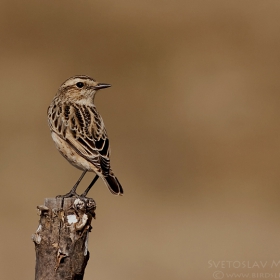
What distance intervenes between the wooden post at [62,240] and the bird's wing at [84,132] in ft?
5.46

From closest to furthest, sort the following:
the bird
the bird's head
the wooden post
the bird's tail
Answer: the wooden post < the bird's tail < the bird < the bird's head

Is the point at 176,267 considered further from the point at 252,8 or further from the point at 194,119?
the point at 252,8

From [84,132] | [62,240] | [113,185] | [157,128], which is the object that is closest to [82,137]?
[84,132]

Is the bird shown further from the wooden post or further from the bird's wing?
the wooden post

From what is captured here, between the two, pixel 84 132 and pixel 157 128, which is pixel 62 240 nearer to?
pixel 84 132

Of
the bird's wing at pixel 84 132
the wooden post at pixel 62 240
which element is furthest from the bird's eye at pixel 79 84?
the wooden post at pixel 62 240

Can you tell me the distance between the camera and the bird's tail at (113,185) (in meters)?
8.91

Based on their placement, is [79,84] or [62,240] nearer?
[62,240]

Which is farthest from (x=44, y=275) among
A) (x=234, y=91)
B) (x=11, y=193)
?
(x=234, y=91)

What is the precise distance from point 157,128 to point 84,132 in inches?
459

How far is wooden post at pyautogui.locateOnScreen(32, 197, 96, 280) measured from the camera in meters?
7.40

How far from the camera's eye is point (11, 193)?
18.3m

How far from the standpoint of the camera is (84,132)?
32.0 feet

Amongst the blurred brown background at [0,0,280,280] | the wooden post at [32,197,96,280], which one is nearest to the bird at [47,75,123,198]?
the wooden post at [32,197,96,280]
